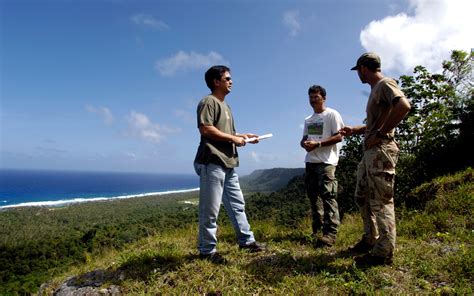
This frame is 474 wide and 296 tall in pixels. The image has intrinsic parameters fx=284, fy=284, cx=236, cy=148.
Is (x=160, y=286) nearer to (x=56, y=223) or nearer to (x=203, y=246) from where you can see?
(x=203, y=246)

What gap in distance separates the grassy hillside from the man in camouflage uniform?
1.19ft

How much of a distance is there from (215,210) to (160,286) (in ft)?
3.43

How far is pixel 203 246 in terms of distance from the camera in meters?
3.54

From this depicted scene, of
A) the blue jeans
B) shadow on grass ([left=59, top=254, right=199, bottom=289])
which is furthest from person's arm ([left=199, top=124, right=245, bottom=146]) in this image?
shadow on grass ([left=59, top=254, right=199, bottom=289])

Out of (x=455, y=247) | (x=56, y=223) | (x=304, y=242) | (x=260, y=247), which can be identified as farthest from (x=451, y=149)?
(x=56, y=223)

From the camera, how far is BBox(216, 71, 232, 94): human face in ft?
11.8

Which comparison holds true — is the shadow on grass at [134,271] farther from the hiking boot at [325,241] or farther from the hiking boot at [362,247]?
the hiking boot at [362,247]

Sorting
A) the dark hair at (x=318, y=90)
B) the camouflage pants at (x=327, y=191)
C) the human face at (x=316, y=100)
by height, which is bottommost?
the camouflage pants at (x=327, y=191)

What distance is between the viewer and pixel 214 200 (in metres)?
3.33

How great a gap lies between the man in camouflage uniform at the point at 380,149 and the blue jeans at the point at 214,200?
1.51 m

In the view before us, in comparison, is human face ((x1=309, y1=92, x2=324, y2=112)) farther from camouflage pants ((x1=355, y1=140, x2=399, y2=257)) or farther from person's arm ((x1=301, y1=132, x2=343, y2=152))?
camouflage pants ((x1=355, y1=140, x2=399, y2=257))

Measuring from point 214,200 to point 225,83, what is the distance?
1467 mm

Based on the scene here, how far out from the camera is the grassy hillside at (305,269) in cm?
293

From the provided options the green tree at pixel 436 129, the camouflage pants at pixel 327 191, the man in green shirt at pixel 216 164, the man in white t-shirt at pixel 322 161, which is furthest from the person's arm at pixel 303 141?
the green tree at pixel 436 129
